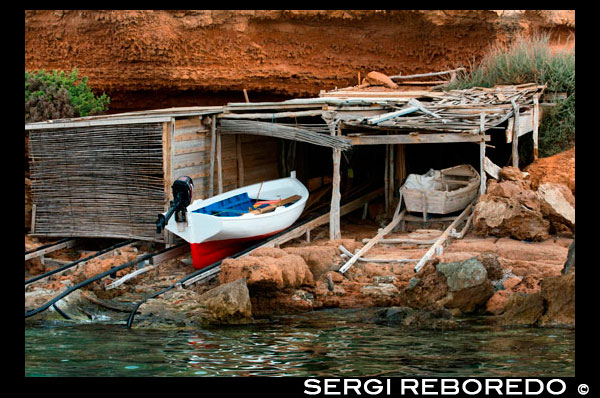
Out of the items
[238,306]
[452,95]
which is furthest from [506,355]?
[452,95]

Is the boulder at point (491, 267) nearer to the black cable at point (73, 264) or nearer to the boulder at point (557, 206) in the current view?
the boulder at point (557, 206)

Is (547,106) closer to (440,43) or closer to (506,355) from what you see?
(440,43)

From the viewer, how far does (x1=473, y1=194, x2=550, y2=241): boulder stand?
17875 millimetres

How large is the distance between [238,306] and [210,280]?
7.29ft

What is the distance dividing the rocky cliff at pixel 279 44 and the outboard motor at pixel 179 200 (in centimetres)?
1322

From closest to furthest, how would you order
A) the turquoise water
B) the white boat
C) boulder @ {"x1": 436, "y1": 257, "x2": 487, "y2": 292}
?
the turquoise water < boulder @ {"x1": 436, "y1": 257, "x2": 487, "y2": 292} < the white boat

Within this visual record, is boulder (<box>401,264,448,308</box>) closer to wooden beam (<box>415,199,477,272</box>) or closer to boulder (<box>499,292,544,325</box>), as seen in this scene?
wooden beam (<box>415,199,477,272</box>)

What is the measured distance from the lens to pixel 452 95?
22312 mm

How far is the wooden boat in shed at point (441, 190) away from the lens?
64.6 ft

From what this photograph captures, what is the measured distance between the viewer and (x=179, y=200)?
17953mm

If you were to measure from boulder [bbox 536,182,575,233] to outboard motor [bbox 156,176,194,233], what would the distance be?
7.54 meters

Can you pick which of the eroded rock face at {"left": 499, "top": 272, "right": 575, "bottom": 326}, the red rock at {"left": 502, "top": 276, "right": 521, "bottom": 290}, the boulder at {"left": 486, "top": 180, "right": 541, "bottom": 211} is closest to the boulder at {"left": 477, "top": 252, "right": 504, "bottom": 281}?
the red rock at {"left": 502, "top": 276, "right": 521, "bottom": 290}

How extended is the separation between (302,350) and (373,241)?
16.6 feet

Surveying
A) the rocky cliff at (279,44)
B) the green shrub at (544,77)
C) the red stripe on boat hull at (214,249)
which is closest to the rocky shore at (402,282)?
the red stripe on boat hull at (214,249)
